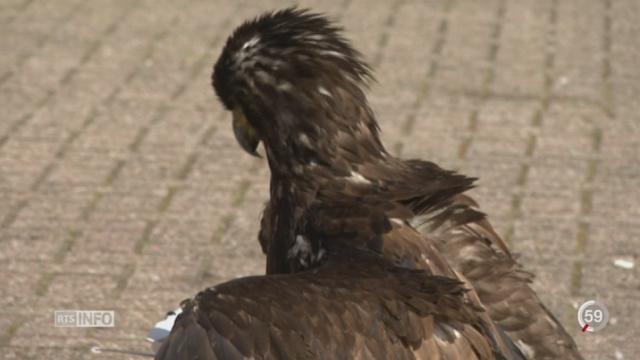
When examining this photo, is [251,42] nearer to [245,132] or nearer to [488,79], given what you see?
[245,132]

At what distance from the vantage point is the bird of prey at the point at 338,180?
4.99m

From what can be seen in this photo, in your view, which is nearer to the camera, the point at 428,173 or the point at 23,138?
the point at 428,173

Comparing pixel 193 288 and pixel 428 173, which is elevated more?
pixel 428 173

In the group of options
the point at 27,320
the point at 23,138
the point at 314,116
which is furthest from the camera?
the point at 23,138

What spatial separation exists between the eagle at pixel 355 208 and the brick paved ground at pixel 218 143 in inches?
61.5

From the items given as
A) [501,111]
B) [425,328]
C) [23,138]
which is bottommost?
[23,138]

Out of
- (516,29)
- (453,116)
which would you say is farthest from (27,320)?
(516,29)

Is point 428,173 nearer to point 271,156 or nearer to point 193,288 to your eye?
point 271,156

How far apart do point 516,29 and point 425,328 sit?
20.6ft

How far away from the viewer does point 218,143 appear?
8680mm

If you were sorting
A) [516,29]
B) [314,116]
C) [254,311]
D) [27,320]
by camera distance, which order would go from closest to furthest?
[254,311] → [314,116] → [27,320] → [516,29]

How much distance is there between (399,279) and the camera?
4578 mm

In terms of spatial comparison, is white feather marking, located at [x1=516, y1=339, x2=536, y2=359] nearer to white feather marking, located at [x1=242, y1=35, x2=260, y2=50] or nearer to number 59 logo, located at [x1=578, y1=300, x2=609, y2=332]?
white feather marking, located at [x1=242, y1=35, x2=260, y2=50]

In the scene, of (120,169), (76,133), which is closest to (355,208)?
(120,169)
